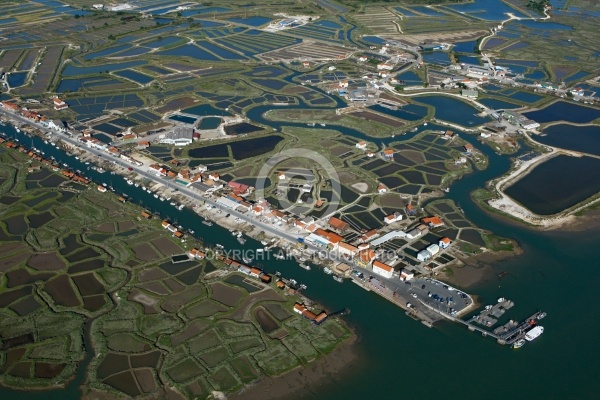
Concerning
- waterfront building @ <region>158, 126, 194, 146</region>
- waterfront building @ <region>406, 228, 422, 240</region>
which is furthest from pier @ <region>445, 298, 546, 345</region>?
waterfront building @ <region>158, 126, 194, 146</region>

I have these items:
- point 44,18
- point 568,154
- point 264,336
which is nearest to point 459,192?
point 568,154

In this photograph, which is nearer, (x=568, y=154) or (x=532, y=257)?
(x=532, y=257)

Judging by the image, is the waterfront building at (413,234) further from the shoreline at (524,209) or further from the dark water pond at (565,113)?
the dark water pond at (565,113)

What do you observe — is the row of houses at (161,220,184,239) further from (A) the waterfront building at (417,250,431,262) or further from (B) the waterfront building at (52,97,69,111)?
(B) the waterfront building at (52,97,69,111)

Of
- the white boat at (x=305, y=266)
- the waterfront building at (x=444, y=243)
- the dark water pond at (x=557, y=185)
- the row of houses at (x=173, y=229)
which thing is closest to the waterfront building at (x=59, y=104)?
the row of houses at (x=173, y=229)

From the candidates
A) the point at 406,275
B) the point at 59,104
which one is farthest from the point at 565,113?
the point at 59,104

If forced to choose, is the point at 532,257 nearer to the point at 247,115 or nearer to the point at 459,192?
the point at 459,192

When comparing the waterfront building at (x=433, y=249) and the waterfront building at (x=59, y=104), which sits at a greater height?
the waterfront building at (x=59, y=104)
